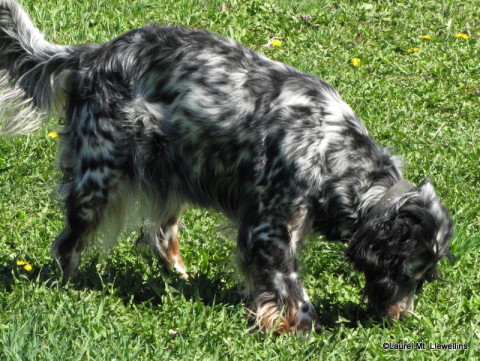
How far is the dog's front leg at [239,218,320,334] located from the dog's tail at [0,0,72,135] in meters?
1.44

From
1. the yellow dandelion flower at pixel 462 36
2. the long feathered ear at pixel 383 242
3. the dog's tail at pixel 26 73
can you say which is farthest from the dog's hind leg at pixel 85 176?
the yellow dandelion flower at pixel 462 36

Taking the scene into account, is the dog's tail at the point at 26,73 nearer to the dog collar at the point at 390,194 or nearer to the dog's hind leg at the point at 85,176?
the dog's hind leg at the point at 85,176

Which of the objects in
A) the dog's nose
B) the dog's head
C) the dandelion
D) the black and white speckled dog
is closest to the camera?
the dog's head

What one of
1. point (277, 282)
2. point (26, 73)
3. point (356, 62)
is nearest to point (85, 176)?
point (26, 73)

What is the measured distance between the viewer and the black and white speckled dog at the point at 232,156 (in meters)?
4.68

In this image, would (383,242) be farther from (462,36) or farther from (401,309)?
(462,36)

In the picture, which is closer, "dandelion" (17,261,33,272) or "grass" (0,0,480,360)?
"grass" (0,0,480,360)

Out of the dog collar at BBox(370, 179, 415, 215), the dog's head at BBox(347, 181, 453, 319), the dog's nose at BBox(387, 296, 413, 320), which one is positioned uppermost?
the dog collar at BBox(370, 179, 415, 215)

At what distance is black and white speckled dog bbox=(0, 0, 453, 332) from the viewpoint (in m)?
4.68

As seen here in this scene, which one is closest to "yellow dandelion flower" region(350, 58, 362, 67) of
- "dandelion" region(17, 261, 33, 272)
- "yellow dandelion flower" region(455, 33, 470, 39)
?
"yellow dandelion flower" region(455, 33, 470, 39)

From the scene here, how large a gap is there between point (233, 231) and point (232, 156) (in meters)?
0.59

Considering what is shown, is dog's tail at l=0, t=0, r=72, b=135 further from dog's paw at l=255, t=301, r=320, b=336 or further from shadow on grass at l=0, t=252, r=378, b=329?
dog's paw at l=255, t=301, r=320, b=336

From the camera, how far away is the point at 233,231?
528 cm

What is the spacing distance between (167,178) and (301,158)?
0.85 metres
